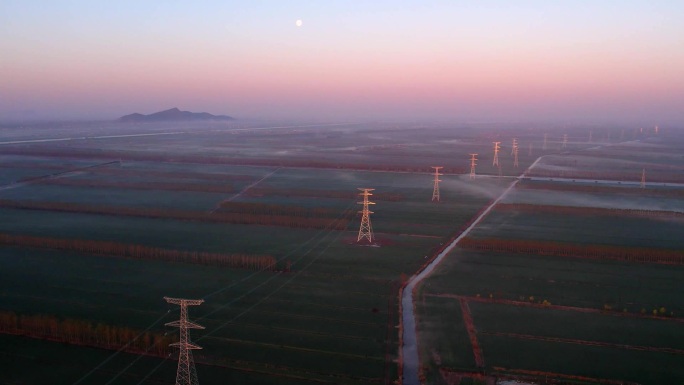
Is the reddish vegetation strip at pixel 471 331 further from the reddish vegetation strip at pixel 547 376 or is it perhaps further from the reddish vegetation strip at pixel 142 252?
the reddish vegetation strip at pixel 142 252

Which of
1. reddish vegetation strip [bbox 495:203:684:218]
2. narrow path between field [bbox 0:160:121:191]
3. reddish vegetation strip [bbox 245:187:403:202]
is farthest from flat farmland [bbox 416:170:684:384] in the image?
narrow path between field [bbox 0:160:121:191]

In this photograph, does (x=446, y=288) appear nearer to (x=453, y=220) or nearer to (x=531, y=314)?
(x=531, y=314)

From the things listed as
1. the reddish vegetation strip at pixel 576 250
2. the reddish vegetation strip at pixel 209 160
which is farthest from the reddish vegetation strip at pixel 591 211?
the reddish vegetation strip at pixel 209 160

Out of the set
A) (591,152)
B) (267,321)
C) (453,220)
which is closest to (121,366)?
(267,321)

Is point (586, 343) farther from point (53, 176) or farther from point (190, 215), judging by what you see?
point (53, 176)

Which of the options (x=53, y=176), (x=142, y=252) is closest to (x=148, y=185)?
(x=53, y=176)

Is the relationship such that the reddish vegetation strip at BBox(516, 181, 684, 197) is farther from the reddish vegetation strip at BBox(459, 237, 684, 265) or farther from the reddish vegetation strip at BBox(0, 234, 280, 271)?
the reddish vegetation strip at BBox(0, 234, 280, 271)

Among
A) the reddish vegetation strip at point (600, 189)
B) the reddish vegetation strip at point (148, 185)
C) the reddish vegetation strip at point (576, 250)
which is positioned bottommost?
the reddish vegetation strip at point (576, 250)
